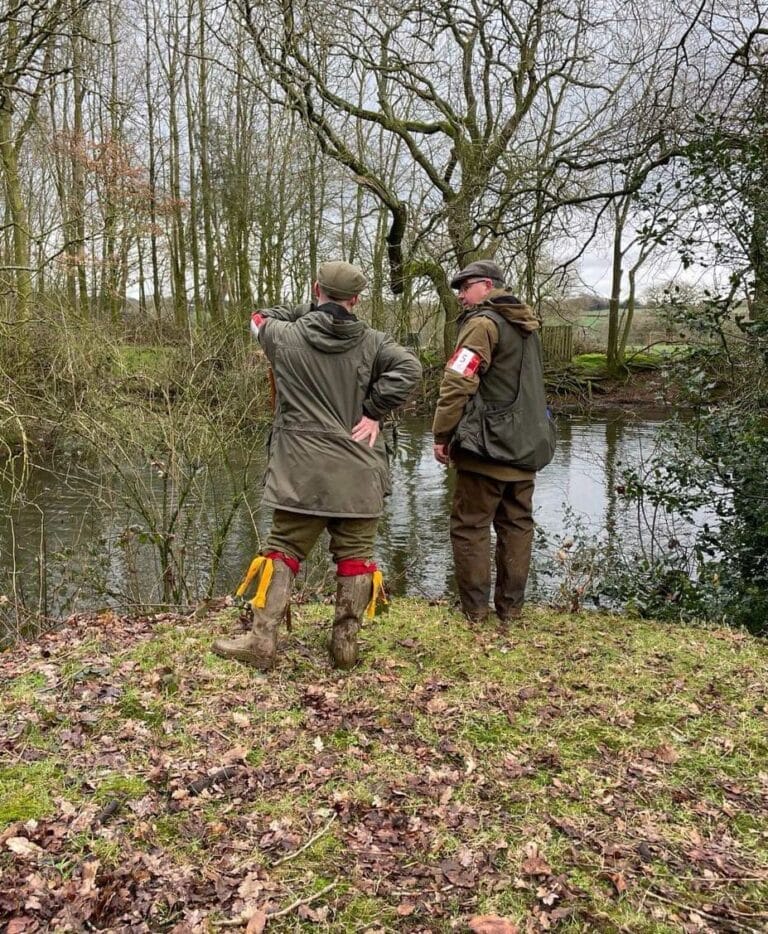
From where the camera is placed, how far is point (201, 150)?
2197cm

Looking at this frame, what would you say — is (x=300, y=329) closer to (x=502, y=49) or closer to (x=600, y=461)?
(x=502, y=49)

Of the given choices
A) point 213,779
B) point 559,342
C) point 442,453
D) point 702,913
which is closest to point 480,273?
point 442,453

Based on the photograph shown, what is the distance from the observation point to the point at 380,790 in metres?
3.12

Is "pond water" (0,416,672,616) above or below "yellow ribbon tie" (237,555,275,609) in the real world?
below

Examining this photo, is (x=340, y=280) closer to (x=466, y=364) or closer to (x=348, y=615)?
(x=466, y=364)

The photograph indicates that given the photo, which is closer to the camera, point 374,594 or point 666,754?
point 666,754

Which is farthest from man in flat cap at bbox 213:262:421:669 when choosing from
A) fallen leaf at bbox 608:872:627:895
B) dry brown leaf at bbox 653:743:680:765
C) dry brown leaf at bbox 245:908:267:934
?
fallen leaf at bbox 608:872:627:895

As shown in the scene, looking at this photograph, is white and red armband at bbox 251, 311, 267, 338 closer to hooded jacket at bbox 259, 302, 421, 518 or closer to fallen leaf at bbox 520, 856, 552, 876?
hooded jacket at bbox 259, 302, 421, 518

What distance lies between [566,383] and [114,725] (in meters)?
15.1

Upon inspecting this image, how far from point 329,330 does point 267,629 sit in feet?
5.07

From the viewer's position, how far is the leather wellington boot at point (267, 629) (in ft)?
13.4

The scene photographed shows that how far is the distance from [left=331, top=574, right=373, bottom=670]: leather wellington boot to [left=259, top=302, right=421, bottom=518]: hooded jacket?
0.37 m

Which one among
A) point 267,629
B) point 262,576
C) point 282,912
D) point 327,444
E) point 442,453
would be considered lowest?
point 282,912

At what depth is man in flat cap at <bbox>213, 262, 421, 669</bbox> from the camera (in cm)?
A: 402
